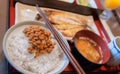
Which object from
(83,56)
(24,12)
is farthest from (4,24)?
(83,56)

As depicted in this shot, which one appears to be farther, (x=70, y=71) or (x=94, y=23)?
(x=94, y=23)

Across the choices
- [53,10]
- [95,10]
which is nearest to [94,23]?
[95,10]

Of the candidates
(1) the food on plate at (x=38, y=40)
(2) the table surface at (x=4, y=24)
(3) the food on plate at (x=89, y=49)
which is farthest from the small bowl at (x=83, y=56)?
(2) the table surface at (x=4, y=24)

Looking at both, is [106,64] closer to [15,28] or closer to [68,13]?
[68,13]

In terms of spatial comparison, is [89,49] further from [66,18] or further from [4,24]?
[4,24]

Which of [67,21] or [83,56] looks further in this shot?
[67,21]

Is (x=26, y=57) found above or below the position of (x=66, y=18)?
below

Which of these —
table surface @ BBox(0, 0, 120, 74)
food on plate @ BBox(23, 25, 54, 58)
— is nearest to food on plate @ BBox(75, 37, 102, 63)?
food on plate @ BBox(23, 25, 54, 58)
